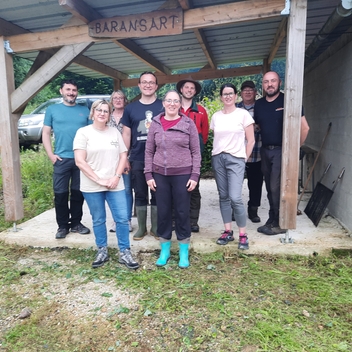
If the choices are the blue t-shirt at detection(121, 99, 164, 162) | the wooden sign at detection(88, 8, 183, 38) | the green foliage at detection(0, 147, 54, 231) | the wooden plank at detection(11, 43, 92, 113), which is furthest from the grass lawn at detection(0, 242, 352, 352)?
the wooden sign at detection(88, 8, 183, 38)

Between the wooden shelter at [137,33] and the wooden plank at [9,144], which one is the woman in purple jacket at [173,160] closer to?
the wooden shelter at [137,33]

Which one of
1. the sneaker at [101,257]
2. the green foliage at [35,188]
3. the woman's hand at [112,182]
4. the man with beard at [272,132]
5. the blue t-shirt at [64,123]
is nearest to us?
the woman's hand at [112,182]

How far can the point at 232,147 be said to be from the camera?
3.22 m

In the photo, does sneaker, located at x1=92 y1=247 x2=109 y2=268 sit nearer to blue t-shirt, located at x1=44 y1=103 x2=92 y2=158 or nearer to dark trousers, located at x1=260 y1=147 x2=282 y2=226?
blue t-shirt, located at x1=44 y1=103 x2=92 y2=158

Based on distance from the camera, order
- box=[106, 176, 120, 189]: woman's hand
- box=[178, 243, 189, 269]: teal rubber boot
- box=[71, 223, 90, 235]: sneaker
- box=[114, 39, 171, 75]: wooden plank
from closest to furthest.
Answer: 1. box=[106, 176, 120, 189]: woman's hand
2. box=[178, 243, 189, 269]: teal rubber boot
3. box=[71, 223, 90, 235]: sneaker
4. box=[114, 39, 171, 75]: wooden plank

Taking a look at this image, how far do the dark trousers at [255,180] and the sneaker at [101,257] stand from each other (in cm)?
191

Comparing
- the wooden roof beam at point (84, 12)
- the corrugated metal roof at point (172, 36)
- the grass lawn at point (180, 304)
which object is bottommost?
the grass lawn at point (180, 304)

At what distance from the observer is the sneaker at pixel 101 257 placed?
10.9 ft

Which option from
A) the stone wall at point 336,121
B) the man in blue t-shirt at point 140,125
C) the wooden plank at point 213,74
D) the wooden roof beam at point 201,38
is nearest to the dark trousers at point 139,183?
the man in blue t-shirt at point 140,125

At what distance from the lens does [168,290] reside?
2.82 meters

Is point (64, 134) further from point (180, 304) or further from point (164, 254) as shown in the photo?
point (180, 304)

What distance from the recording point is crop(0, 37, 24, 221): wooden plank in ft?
13.0

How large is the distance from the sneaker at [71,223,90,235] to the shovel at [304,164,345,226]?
2.71 m

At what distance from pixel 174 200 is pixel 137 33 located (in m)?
1.80
